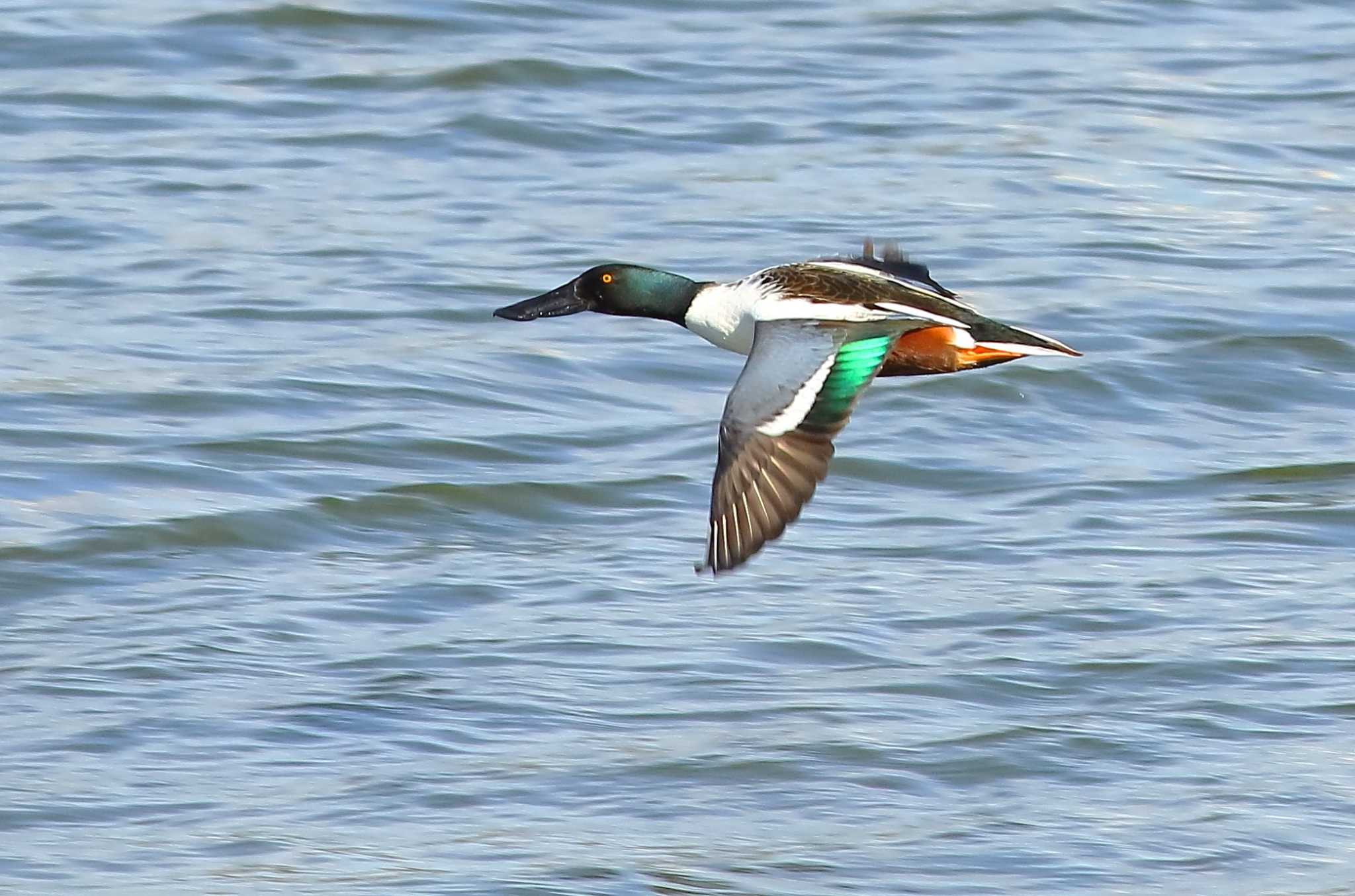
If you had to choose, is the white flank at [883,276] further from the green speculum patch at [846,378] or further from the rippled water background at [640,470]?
the rippled water background at [640,470]

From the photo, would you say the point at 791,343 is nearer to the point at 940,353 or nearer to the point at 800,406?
the point at 800,406

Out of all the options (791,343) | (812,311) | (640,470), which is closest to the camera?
(791,343)

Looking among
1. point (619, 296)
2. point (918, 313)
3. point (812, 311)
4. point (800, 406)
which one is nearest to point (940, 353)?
point (918, 313)

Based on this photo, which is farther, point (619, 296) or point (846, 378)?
point (619, 296)

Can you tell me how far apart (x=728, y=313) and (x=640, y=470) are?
170 centimetres

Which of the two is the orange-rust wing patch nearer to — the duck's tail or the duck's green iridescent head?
the duck's tail

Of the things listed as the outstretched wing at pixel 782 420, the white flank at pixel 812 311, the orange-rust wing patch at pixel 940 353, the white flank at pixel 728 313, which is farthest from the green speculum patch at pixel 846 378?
the white flank at pixel 728 313

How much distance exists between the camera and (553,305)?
7168mm

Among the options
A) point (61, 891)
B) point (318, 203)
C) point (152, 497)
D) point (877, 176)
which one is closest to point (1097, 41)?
point (877, 176)

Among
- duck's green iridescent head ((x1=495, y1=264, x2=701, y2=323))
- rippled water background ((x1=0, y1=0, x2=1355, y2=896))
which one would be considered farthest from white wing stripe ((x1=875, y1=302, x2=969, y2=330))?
rippled water background ((x1=0, y1=0, x2=1355, y2=896))

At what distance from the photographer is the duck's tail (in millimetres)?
6398

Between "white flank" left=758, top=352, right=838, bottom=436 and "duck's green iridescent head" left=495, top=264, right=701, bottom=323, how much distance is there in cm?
94

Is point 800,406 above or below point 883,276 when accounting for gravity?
below

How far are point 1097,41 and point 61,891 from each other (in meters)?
9.32
